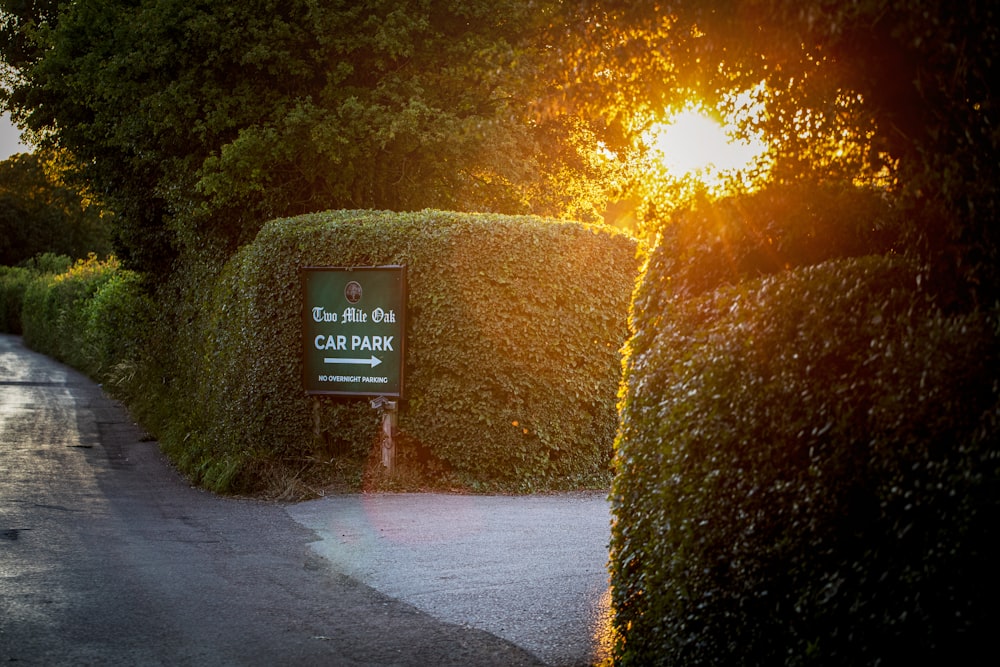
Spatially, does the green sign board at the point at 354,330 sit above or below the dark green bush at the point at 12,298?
below

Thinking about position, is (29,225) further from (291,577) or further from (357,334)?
(291,577)

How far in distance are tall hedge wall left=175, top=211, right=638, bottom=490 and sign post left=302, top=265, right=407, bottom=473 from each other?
9.0 inches

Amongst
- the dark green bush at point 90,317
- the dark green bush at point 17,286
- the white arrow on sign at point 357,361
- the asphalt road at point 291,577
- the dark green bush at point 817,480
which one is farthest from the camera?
the dark green bush at point 17,286

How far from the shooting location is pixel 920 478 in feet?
12.2

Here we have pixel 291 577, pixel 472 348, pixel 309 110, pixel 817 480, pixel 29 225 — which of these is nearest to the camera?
pixel 817 480

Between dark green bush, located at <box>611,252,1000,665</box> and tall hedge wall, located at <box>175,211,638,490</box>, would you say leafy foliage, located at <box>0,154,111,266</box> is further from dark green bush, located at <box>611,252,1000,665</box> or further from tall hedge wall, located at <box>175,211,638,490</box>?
dark green bush, located at <box>611,252,1000,665</box>

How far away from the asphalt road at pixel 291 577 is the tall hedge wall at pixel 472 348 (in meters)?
0.80

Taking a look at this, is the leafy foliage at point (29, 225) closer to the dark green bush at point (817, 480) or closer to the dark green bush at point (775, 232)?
the dark green bush at point (775, 232)

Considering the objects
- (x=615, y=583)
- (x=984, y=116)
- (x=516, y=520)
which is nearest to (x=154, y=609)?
(x=615, y=583)

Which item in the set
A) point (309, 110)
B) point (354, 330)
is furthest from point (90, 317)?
point (354, 330)

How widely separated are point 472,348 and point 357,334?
1.42 metres

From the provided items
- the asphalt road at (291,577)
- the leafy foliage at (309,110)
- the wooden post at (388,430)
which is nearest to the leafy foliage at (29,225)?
the leafy foliage at (309,110)

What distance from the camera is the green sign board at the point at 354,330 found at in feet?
41.5

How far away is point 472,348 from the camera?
41.1 feet
